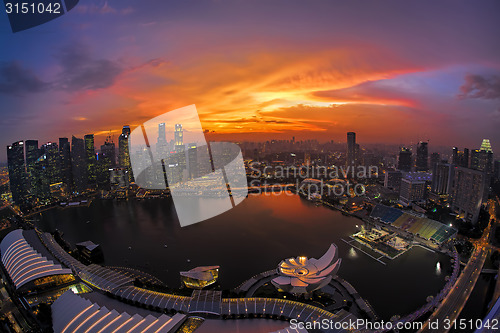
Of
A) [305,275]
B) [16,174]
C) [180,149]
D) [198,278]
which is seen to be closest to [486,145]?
[305,275]

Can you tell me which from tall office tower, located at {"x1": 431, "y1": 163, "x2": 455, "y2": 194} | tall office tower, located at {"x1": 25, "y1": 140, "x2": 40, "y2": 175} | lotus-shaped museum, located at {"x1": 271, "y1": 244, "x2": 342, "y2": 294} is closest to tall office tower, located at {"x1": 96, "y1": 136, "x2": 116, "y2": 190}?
tall office tower, located at {"x1": 25, "y1": 140, "x2": 40, "y2": 175}

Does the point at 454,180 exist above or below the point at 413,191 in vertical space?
above

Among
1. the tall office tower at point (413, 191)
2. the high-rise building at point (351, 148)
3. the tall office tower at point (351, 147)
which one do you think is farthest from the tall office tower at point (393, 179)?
the tall office tower at point (351, 147)

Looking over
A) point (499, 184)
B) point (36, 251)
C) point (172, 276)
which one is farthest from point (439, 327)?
point (499, 184)

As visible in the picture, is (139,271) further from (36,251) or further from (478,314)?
(478,314)

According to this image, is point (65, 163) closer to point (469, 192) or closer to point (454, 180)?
point (469, 192)

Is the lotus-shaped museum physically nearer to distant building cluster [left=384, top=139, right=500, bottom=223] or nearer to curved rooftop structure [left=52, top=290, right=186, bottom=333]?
curved rooftop structure [left=52, top=290, right=186, bottom=333]

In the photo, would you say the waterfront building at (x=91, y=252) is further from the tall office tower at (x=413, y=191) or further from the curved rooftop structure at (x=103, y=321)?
the tall office tower at (x=413, y=191)
